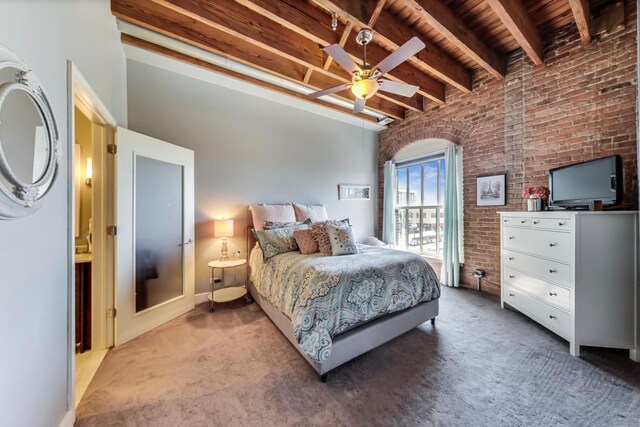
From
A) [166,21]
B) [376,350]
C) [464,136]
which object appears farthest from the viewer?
[464,136]

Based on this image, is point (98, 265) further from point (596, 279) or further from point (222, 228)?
point (596, 279)

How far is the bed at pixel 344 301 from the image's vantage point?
5.82 ft

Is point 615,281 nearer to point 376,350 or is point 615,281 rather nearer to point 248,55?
point 376,350

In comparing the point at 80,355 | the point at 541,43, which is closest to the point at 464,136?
the point at 541,43

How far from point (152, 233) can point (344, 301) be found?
7.37ft

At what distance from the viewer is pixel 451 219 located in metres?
3.82

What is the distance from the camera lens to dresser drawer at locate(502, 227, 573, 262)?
2141 mm

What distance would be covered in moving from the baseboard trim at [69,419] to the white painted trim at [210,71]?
10.5 feet

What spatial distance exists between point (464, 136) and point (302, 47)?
9.03ft

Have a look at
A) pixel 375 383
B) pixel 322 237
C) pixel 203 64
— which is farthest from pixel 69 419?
pixel 203 64

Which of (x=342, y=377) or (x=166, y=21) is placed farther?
(x=166, y=21)

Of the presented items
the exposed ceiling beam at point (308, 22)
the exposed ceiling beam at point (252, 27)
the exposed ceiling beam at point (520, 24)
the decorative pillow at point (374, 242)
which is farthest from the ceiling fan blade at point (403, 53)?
the decorative pillow at point (374, 242)

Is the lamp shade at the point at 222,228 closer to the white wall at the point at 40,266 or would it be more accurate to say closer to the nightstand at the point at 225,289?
the nightstand at the point at 225,289

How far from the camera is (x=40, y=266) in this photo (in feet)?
3.83
